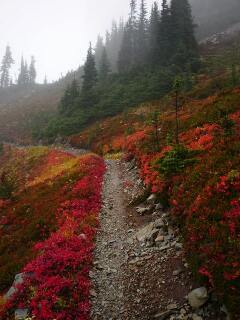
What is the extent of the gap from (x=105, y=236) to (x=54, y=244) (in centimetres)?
243

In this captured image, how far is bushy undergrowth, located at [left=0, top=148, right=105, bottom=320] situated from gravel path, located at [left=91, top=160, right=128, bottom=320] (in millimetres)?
399

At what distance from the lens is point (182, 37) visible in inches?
2224

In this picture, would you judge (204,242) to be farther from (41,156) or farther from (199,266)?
(41,156)

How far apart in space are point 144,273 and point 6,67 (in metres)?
140

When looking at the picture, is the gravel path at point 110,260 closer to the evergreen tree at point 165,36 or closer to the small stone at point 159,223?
the small stone at point 159,223

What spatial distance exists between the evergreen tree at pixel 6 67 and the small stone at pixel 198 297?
13835 cm

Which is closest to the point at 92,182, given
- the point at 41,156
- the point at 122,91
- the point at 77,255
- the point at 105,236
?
the point at 105,236

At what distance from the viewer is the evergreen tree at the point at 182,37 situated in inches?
1962

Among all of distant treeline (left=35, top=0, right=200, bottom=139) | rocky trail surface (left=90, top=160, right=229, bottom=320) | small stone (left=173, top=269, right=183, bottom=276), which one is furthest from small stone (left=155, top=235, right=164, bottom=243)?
distant treeline (left=35, top=0, right=200, bottom=139)

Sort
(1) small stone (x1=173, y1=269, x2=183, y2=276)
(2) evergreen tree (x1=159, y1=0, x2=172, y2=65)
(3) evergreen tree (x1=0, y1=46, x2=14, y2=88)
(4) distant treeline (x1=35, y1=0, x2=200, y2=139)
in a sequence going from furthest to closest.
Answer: (3) evergreen tree (x1=0, y1=46, x2=14, y2=88) < (2) evergreen tree (x1=159, y1=0, x2=172, y2=65) < (4) distant treeline (x1=35, y1=0, x2=200, y2=139) < (1) small stone (x1=173, y1=269, x2=183, y2=276)

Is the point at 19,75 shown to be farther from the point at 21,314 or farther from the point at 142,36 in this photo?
the point at 21,314

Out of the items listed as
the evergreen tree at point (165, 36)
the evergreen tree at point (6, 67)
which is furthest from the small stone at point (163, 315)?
the evergreen tree at point (6, 67)

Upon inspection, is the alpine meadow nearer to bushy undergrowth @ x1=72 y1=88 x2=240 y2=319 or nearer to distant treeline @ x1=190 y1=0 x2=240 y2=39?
bushy undergrowth @ x1=72 y1=88 x2=240 y2=319

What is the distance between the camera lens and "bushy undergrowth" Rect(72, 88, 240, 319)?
7465mm
